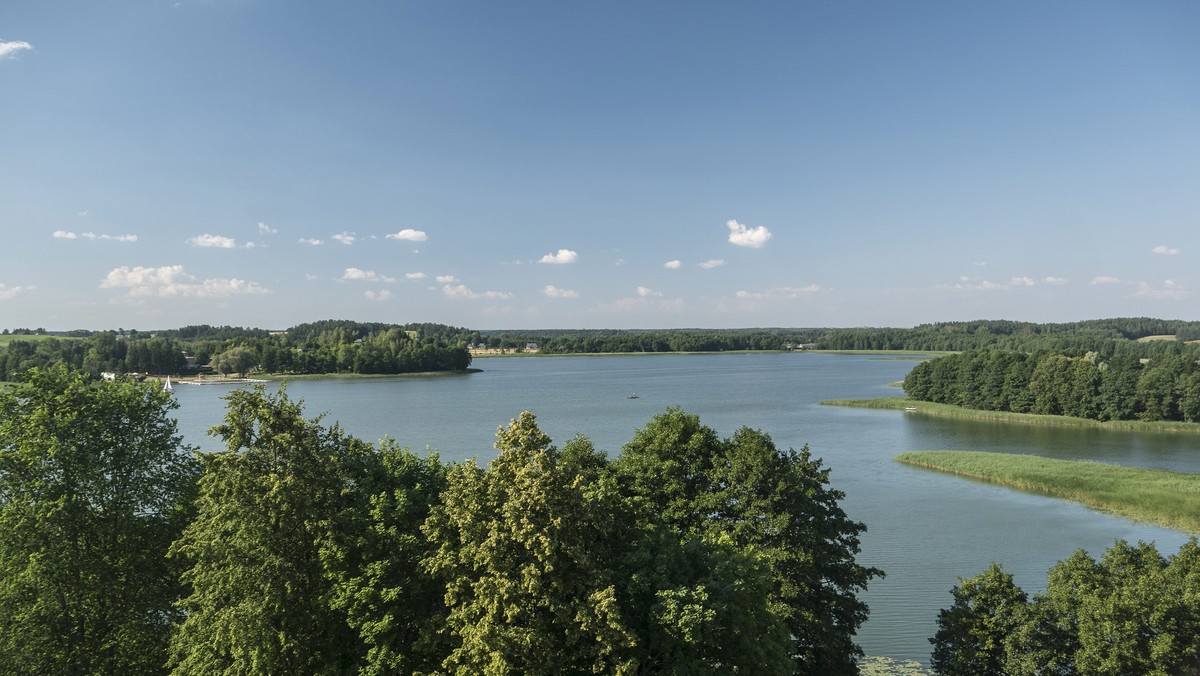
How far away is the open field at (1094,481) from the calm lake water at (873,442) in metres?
1.78

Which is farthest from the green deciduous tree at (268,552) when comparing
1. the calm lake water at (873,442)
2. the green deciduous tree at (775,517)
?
the calm lake water at (873,442)

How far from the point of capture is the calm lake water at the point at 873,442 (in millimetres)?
29484

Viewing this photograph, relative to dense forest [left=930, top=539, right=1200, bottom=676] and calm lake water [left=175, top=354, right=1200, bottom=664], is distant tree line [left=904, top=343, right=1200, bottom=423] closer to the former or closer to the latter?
calm lake water [left=175, top=354, right=1200, bottom=664]

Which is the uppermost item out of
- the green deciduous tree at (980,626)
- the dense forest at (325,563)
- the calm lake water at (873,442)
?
the dense forest at (325,563)

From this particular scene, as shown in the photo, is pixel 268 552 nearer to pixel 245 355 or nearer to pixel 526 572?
pixel 526 572

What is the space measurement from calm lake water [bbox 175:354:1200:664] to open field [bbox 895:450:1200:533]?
1.78 m

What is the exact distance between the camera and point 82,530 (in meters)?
15.5

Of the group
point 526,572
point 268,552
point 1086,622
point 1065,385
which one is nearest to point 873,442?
point 1065,385

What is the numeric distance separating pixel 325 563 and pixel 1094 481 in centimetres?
4830

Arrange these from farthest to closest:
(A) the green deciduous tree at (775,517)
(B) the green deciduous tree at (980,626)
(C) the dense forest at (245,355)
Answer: (C) the dense forest at (245,355)
(A) the green deciduous tree at (775,517)
(B) the green deciduous tree at (980,626)

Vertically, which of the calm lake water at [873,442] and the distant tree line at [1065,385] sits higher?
the distant tree line at [1065,385]

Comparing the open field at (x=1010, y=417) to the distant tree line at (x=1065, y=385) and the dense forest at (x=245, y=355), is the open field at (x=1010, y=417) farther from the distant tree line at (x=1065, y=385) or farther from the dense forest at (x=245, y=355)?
the dense forest at (x=245, y=355)

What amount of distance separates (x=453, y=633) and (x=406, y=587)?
1.85 meters

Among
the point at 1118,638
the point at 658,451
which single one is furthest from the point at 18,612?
the point at 1118,638
